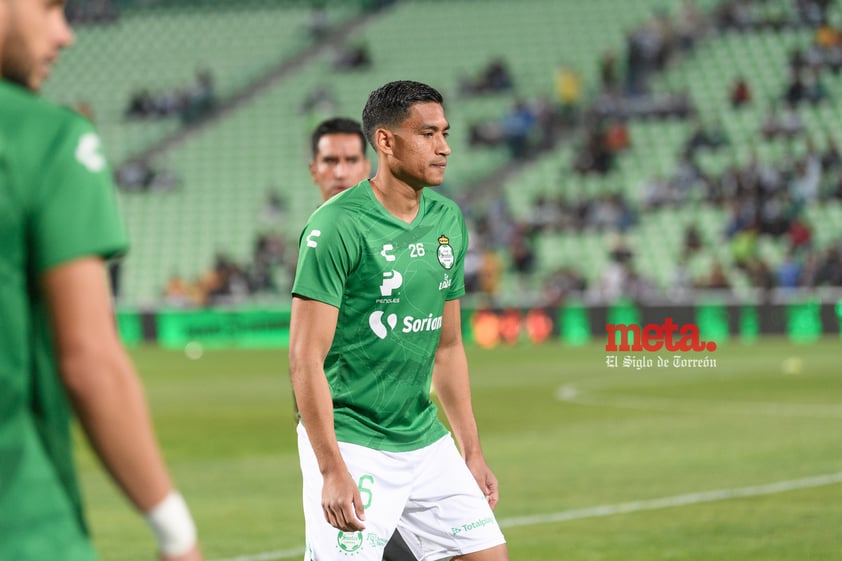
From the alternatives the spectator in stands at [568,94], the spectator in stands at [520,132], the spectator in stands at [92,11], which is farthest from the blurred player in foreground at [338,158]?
the spectator in stands at [92,11]

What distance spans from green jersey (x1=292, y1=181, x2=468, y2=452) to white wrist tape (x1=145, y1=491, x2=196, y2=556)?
2.69 meters

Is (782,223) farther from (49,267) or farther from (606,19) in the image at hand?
(49,267)

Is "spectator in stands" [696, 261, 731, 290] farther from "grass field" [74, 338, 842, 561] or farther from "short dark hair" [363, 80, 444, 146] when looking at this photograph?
"short dark hair" [363, 80, 444, 146]

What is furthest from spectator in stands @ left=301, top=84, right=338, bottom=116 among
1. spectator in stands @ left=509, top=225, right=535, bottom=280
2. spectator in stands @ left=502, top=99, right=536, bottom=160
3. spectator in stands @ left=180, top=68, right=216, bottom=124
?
spectator in stands @ left=509, top=225, right=535, bottom=280

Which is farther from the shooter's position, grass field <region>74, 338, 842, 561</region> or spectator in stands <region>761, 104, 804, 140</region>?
spectator in stands <region>761, 104, 804, 140</region>

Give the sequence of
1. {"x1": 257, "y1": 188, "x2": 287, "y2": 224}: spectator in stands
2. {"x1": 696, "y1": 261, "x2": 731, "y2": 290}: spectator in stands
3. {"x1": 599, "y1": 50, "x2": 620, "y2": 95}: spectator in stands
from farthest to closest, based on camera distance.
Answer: {"x1": 257, "y1": 188, "x2": 287, "y2": 224}: spectator in stands < {"x1": 599, "y1": 50, "x2": 620, "y2": 95}: spectator in stands < {"x1": 696, "y1": 261, "x2": 731, "y2": 290}: spectator in stands

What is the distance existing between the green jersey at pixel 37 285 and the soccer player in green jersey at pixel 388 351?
2.44 m

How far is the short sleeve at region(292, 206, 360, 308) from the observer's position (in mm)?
5281

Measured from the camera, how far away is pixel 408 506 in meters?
5.63

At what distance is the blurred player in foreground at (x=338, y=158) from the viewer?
26.0 feet

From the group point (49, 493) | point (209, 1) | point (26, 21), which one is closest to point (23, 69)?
point (26, 21)

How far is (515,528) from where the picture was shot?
10562mm

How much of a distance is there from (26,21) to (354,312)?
291 centimetres

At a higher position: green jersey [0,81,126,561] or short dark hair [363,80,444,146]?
short dark hair [363,80,444,146]
